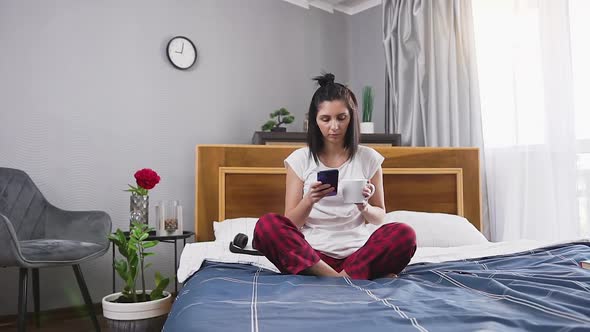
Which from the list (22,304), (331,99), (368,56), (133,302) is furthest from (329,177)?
(368,56)

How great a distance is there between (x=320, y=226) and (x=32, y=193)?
5.30 ft

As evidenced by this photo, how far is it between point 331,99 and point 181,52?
1.69 m

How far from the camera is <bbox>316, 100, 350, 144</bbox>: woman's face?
1714 mm

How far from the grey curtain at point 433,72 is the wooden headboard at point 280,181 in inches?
12.4

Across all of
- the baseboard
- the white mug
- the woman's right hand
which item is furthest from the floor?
the white mug

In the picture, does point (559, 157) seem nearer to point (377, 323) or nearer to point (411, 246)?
point (411, 246)

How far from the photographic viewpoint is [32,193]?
246 centimetres

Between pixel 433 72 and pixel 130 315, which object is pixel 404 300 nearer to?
pixel 130 315

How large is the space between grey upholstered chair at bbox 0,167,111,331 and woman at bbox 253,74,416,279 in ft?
3.47

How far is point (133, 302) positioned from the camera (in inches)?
78.4

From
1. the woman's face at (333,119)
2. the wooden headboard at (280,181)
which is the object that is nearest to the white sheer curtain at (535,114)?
the wooden headboard at (280,181)

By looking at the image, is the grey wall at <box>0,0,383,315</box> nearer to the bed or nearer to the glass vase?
the glass vase

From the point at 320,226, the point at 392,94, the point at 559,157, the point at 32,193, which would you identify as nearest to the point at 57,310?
the point at 32,193

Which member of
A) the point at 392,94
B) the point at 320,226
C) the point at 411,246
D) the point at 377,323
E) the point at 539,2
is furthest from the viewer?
the point at 392,94
